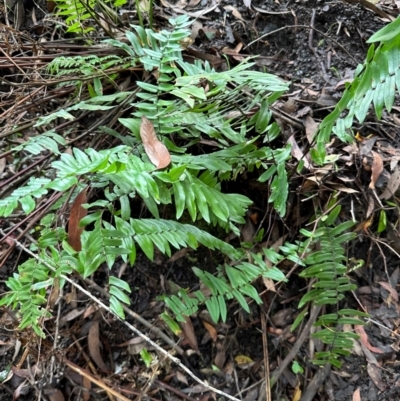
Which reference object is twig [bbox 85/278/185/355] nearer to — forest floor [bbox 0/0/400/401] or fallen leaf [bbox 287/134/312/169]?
forest floor [bbox 0/0/400/401]

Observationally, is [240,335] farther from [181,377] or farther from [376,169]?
[376,169]

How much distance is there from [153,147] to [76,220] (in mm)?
311

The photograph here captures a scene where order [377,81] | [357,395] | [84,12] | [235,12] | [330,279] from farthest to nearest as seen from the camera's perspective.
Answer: [235,12] → [84,12] → [357,395] → [330,279] → [377,81]

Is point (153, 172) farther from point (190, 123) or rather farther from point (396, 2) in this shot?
point (396, 2)

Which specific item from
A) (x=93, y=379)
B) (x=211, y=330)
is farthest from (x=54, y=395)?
(x=211, y=330)

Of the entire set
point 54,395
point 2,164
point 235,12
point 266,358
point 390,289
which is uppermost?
point 235,12

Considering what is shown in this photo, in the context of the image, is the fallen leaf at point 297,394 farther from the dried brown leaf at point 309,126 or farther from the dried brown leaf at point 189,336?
the dried brown leaf at point 309,126

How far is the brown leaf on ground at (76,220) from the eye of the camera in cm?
122

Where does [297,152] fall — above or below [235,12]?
below

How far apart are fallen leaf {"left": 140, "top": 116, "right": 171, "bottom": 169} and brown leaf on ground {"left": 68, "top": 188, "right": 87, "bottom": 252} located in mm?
237

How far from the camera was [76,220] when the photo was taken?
123cm

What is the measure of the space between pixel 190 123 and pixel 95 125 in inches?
18.2

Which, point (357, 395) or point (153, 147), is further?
point (357, 395)

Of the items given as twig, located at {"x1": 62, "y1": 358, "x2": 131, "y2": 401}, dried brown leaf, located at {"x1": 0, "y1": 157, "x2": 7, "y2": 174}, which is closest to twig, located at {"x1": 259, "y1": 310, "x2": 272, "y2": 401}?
twig, located at {"x1": 62, "y1": 358, "x2": 131, "y2": 401}
